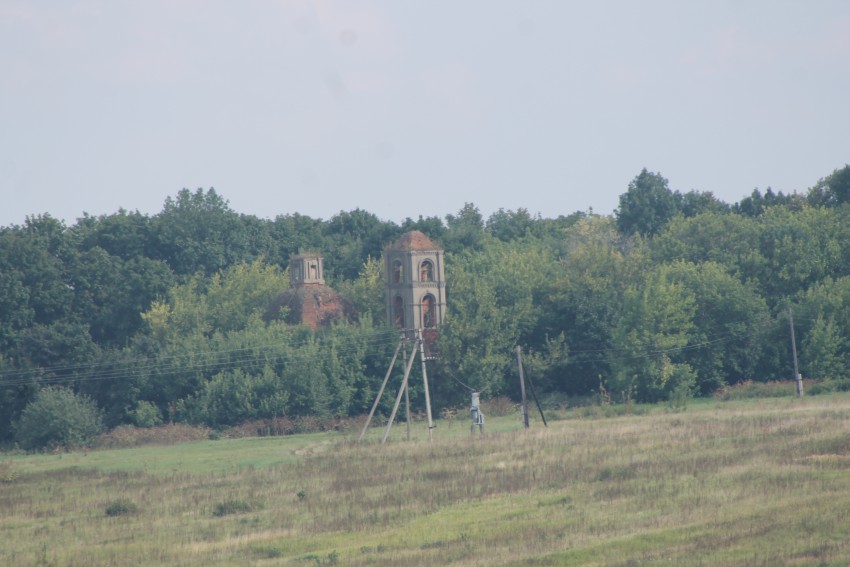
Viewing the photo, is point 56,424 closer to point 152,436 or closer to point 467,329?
point 152,436

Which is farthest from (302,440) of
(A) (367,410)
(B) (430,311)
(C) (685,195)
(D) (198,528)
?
(C) (685,195)

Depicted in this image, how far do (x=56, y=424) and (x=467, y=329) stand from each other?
26.3 m

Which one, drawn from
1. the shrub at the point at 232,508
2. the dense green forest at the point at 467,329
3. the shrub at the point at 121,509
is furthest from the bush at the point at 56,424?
the shrub at the point at 232,508

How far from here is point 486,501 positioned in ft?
106

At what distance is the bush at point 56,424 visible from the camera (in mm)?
67250

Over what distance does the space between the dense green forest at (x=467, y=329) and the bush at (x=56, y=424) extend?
38 cm

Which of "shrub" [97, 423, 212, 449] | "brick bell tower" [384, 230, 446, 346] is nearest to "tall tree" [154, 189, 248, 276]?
"brick bell tower" [384, 230, 446, 346]

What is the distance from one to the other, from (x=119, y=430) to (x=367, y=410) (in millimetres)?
15828

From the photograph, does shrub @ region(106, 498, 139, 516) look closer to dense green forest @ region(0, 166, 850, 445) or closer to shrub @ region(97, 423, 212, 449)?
shrub @ region(97, 423, 212, 449)

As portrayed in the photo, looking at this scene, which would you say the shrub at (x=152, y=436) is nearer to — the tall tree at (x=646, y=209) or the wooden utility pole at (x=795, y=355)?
the wooden utility pole at (x=795, y=355)

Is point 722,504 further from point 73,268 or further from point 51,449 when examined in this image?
point 73,268

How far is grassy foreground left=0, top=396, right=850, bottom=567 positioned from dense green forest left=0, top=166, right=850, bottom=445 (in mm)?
19817

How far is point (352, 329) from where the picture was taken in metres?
76.5

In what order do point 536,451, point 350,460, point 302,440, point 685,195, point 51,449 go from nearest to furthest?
1. point 536,451
2. point 350,460
3. point 302,440
4. point 51,449
5. point 685,195
